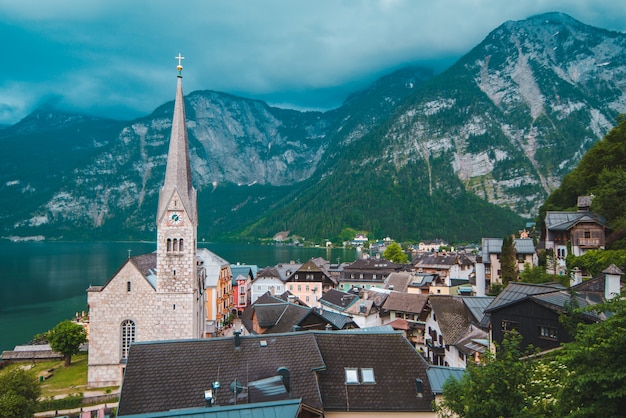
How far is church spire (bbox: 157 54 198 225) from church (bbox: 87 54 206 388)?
0.30 ft

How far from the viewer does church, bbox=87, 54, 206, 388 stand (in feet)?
115

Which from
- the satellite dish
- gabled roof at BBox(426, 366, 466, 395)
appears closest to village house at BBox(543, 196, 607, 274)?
gabled roof at BBox(426, 366, 466, 395)

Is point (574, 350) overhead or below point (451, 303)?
overhead

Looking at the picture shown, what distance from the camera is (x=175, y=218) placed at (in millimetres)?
36406

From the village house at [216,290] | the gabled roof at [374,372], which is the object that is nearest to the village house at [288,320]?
the village house at [216,290]

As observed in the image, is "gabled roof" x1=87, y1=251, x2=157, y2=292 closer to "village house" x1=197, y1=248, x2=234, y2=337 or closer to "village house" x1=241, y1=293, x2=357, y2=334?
"village house" x1=241, y1=293, x2=357, y2=334

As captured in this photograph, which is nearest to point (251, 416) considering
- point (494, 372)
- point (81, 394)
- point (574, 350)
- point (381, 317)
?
point (494, 372)

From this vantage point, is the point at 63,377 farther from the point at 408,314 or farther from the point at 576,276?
the point at 576,276

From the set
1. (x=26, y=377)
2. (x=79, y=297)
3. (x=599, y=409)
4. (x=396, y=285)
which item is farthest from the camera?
(x=79, y=297)

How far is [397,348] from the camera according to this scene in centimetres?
2048

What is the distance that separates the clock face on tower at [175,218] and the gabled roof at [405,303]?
27.2 m

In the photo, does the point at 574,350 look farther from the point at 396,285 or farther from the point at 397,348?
the point at 396,285

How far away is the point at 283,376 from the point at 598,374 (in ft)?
38.9

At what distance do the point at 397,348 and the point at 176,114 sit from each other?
2979 cm
